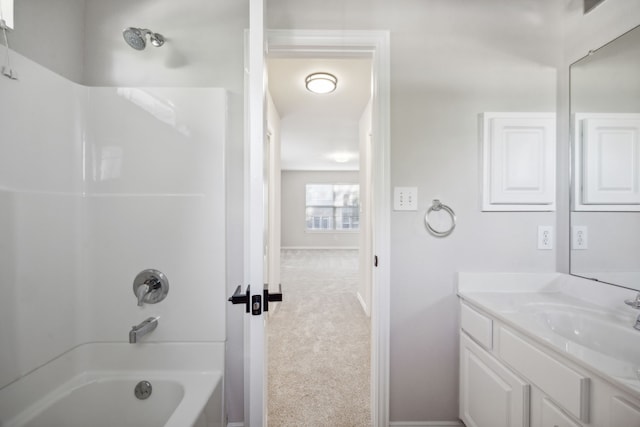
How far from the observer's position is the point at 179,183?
52.3 inches

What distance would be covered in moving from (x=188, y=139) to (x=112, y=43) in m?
0.69

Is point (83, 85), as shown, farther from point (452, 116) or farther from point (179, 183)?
point (452, 116)

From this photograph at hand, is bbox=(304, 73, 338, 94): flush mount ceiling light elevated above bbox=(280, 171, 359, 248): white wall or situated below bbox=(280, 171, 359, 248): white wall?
above

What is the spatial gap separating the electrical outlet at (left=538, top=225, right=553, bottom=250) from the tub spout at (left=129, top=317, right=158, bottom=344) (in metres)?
2.11

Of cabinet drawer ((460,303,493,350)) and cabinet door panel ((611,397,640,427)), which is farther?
cabinet drawer ((460,303,493,350))

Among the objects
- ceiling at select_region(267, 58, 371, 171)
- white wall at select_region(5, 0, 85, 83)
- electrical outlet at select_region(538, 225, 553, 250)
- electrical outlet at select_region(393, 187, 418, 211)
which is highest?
ceiling at select_region(267, 58, 371, 171)

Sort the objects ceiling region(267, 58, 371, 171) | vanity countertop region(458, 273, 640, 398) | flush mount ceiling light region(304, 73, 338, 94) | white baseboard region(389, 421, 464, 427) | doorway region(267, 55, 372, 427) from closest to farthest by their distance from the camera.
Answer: vanity countertop region(458, 273, 640, 398) → white baseboard region(389, 421, 464, 427) → doorway region(267, 55, 372, 427) → ceiling region(267, 58, 371, 171) → flush mount ceiling light region(304, 73, 338, 94)

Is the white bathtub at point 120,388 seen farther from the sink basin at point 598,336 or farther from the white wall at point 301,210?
the white wall at point 301,210

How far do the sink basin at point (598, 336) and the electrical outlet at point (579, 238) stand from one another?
14.0 inches

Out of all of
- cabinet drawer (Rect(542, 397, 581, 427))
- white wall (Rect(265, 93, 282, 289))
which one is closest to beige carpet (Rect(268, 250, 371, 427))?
white wall (Rect(265, 93, 282, 289))

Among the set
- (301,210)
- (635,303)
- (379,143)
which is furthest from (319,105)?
(301,210)

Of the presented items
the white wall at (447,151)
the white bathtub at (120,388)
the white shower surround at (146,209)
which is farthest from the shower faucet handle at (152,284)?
the white wall at (447,151)

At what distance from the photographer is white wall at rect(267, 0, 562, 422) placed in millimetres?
1436

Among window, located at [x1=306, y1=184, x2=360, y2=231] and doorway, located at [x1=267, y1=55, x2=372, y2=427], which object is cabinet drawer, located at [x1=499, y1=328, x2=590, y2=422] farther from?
window, located at [x1=306, y1=184, x2=360, y2=231]
